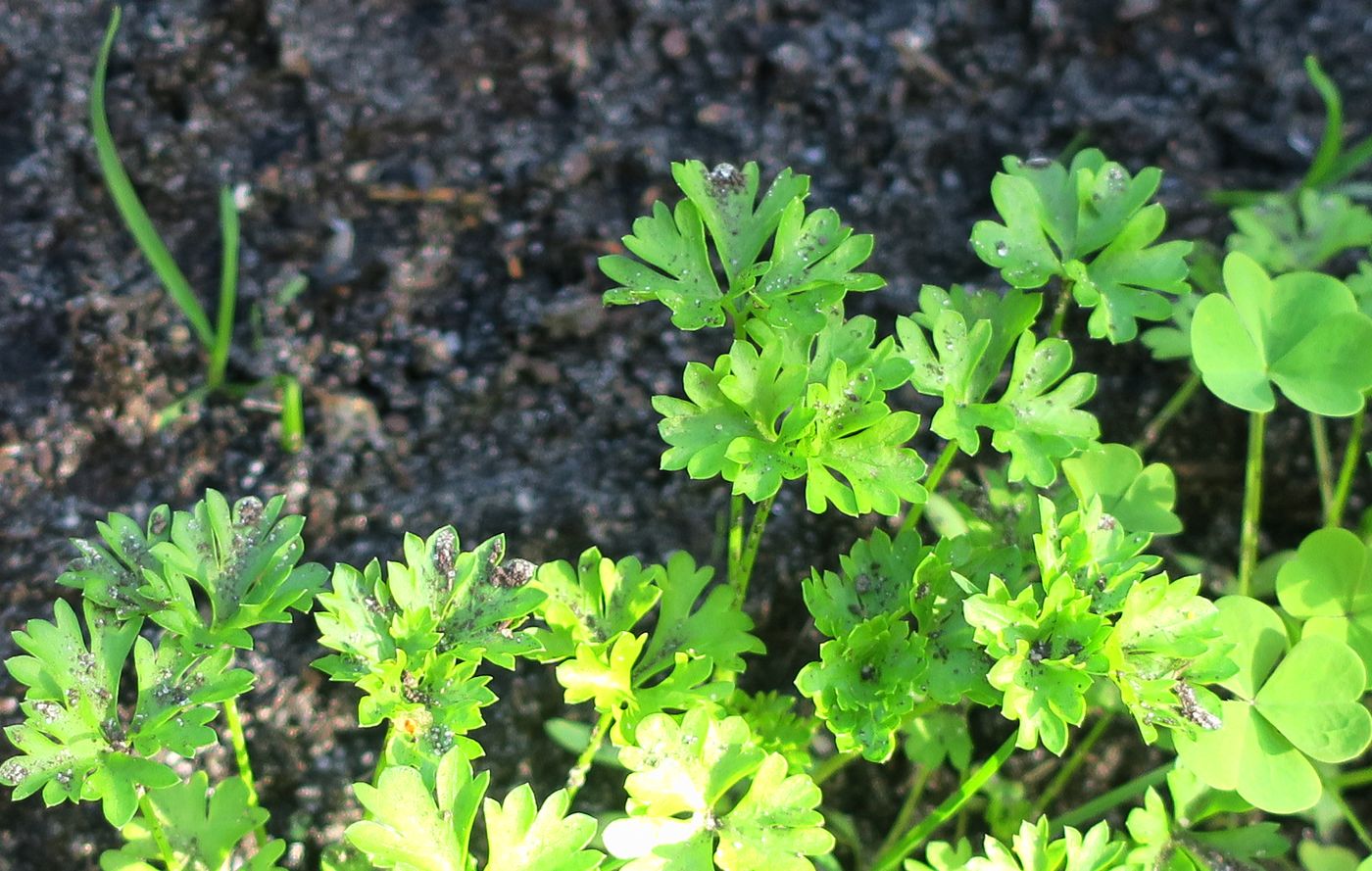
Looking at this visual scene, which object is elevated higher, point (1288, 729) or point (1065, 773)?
point (1288, 729)

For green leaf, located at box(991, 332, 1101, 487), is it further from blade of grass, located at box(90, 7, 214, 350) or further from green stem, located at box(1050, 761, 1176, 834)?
blade of grass, located at box(90, 7, 214, 350)

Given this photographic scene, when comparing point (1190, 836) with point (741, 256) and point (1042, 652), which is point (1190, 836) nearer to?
point (1042, 652)

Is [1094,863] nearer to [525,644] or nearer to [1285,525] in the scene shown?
[525,644]

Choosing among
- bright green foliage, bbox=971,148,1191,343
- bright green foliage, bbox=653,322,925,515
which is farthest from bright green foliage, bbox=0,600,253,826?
bright green foliage, bbox=971,148,1191,343

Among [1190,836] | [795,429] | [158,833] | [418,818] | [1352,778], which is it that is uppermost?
[795,429]

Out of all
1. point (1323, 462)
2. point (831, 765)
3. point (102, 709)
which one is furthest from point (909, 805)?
point (102, 709)
